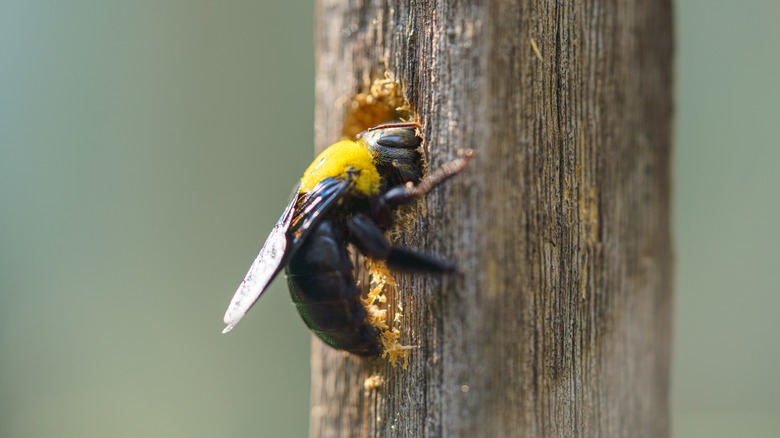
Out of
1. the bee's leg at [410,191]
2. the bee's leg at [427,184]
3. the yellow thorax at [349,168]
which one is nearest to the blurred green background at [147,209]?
the yellow thorax at [349,168]

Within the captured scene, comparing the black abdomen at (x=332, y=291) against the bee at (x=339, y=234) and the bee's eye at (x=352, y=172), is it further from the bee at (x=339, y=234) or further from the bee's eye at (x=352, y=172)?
the bee's eye at (x=352, y=172)

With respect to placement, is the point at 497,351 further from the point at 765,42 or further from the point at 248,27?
the point at 248,27

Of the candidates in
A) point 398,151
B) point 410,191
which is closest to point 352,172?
point 398,151

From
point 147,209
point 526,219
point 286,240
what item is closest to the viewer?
point 526,219

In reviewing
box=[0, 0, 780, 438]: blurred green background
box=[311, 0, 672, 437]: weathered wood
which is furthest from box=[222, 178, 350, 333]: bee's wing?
box=[0, 0, 780, 438]: blurred green background

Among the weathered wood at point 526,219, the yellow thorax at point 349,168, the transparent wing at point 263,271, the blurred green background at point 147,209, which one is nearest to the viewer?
the weathered wood at point 526,219

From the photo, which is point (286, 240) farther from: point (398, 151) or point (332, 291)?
point (398, 151)

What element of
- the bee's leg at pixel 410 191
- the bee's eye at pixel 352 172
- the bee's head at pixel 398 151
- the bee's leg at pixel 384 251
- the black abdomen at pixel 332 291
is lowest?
the black abdomen at pixel 332 291
